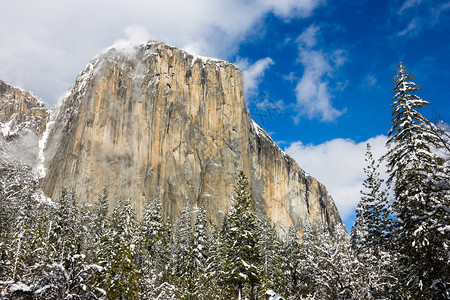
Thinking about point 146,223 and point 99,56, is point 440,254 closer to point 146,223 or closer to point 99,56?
point 146,223

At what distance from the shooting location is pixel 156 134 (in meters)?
106

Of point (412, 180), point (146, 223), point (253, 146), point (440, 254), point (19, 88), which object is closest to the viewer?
point (440, 254)

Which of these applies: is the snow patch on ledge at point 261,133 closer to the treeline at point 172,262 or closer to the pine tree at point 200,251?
the treeline at point 172,262

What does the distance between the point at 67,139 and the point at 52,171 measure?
1050 cm

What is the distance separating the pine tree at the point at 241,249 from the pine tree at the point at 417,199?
10.8 metres

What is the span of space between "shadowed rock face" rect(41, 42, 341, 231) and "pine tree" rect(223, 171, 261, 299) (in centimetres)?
6835

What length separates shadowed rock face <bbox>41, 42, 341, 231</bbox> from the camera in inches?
3831

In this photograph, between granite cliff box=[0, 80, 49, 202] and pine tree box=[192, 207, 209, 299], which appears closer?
pine tree box=[192, 207, 209, 299]

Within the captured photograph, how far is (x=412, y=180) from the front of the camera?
1611 centimetres

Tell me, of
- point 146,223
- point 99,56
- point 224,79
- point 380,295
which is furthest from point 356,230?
point 99,56

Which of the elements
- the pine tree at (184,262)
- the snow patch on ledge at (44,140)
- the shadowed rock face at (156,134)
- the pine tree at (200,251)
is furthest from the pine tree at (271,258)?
the snow patch on ledge at (44,140)

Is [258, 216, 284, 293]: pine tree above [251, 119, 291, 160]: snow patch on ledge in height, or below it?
below

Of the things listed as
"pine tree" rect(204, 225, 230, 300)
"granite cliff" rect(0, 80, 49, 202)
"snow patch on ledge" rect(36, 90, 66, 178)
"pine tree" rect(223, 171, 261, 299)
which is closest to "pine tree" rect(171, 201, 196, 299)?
"pine tree" rect(204, 225, 230, 300)

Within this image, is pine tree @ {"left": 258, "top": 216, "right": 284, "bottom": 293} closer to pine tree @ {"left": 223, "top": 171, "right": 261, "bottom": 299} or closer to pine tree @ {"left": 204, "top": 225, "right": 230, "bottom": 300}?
pine tree @ {"left": 204, "top": 225, "right": 230, "bottom": 300}
